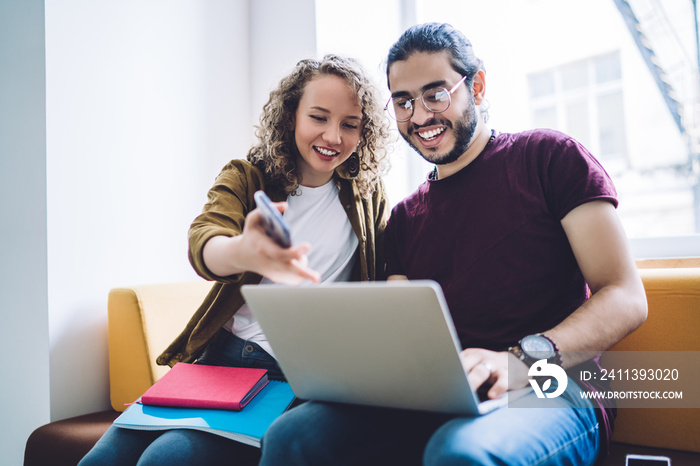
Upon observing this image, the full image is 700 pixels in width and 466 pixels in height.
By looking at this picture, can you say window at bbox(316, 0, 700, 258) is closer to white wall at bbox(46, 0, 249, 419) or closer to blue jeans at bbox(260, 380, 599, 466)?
white wall at bbox(46, 0, 249, 419)

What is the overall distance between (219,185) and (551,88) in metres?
1.32

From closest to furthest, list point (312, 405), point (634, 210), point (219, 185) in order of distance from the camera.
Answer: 1. point (312, 405)
2. point (219, 185)
3. point (634, 210)

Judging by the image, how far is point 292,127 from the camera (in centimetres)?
139

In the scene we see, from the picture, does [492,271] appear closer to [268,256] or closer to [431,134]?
[431,134]

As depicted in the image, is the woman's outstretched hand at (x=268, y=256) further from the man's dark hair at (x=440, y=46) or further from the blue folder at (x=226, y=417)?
the man's dark hair at (x=440, y=46)

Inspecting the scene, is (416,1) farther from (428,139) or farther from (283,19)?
(428,139)

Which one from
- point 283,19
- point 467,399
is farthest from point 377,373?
point 283,19

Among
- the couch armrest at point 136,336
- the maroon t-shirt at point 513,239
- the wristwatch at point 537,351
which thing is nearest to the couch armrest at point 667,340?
the maroon t-shirt at point 513,239

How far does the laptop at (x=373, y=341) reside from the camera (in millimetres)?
680

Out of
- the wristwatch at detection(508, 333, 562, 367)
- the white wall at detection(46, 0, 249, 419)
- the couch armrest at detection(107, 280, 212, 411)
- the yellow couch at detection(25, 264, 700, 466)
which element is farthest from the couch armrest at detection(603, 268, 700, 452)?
the white wall at detection(46, 0, 249, 419)

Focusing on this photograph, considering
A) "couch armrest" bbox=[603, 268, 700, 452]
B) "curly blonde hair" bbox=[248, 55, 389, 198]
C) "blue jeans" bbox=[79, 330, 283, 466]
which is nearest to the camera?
"blue jeans" bbox=[79, 330, 283, 466]

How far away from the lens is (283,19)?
2059 millimetres

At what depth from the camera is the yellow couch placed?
1104 millimetres

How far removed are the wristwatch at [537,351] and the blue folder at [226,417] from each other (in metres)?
0.46
